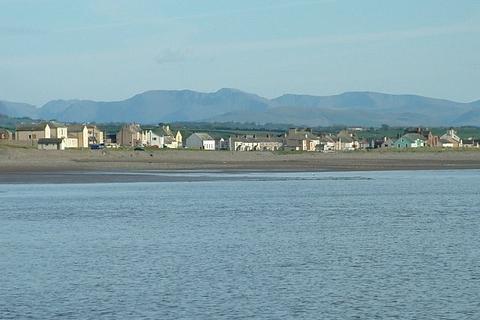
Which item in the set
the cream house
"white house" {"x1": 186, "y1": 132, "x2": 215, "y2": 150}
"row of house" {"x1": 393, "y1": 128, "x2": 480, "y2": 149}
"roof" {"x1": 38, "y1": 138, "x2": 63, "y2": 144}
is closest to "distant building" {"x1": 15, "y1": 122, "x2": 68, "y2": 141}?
the cream house

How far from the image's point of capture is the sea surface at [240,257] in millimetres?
15398

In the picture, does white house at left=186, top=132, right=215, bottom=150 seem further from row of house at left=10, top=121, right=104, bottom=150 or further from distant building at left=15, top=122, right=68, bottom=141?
distant building at left=15, top=122, right=68, bottom=141

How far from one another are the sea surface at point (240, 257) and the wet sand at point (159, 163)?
1427 cm

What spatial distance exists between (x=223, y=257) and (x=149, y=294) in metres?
4.26

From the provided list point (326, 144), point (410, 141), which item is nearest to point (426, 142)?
point (410, 141)

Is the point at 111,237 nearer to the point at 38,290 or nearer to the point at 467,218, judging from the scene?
the point at 38,290

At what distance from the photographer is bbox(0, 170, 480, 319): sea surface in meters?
15.4

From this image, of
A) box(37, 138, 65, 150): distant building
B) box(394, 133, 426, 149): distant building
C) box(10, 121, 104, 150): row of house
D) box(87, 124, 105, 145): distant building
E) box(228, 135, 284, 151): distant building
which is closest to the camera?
box(37, 138, 65, 150): distant building

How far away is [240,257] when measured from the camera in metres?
20.5

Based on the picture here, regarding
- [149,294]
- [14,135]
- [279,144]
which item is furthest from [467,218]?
[279,144]

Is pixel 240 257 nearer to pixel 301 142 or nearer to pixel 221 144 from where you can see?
pixel 301 142

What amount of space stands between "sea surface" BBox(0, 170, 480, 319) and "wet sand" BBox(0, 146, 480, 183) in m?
14.3

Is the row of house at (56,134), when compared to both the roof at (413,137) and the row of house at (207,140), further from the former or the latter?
the roof at (413,137)

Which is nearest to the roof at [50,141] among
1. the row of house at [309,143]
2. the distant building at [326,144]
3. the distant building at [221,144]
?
the row of house at [309,143]
